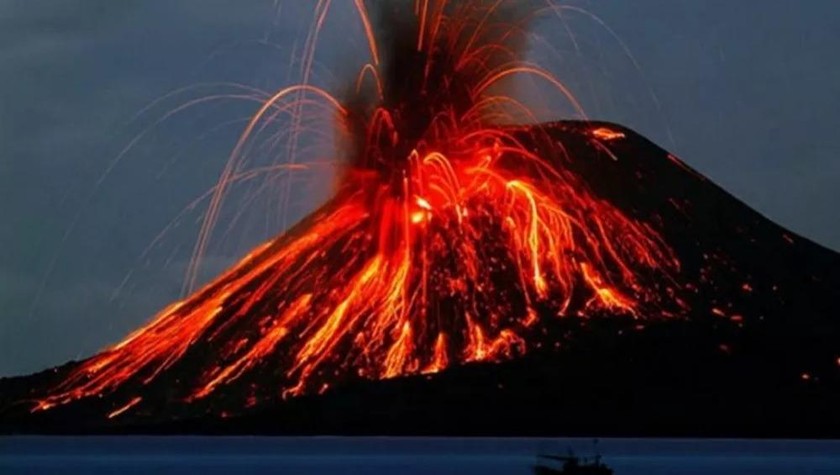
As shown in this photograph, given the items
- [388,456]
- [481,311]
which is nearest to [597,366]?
[481,311]

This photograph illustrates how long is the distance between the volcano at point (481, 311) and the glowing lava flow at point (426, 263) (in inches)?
5.0

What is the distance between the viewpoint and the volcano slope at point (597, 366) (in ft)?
261

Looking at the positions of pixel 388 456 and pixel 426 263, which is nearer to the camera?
pixel 426 263

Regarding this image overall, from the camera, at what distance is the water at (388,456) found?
86406 mm

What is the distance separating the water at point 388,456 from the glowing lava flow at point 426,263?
617 centimetres

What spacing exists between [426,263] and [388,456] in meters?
33.9

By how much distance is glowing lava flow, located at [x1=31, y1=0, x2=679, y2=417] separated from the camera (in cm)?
7931

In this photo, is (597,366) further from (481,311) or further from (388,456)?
(388,456)

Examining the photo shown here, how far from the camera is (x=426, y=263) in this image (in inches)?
3189

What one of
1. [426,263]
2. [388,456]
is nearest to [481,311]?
[426,263]

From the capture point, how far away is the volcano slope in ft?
261

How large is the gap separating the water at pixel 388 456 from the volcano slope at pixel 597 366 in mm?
2797

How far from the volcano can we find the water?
2998 millimetres

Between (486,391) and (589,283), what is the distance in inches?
317
